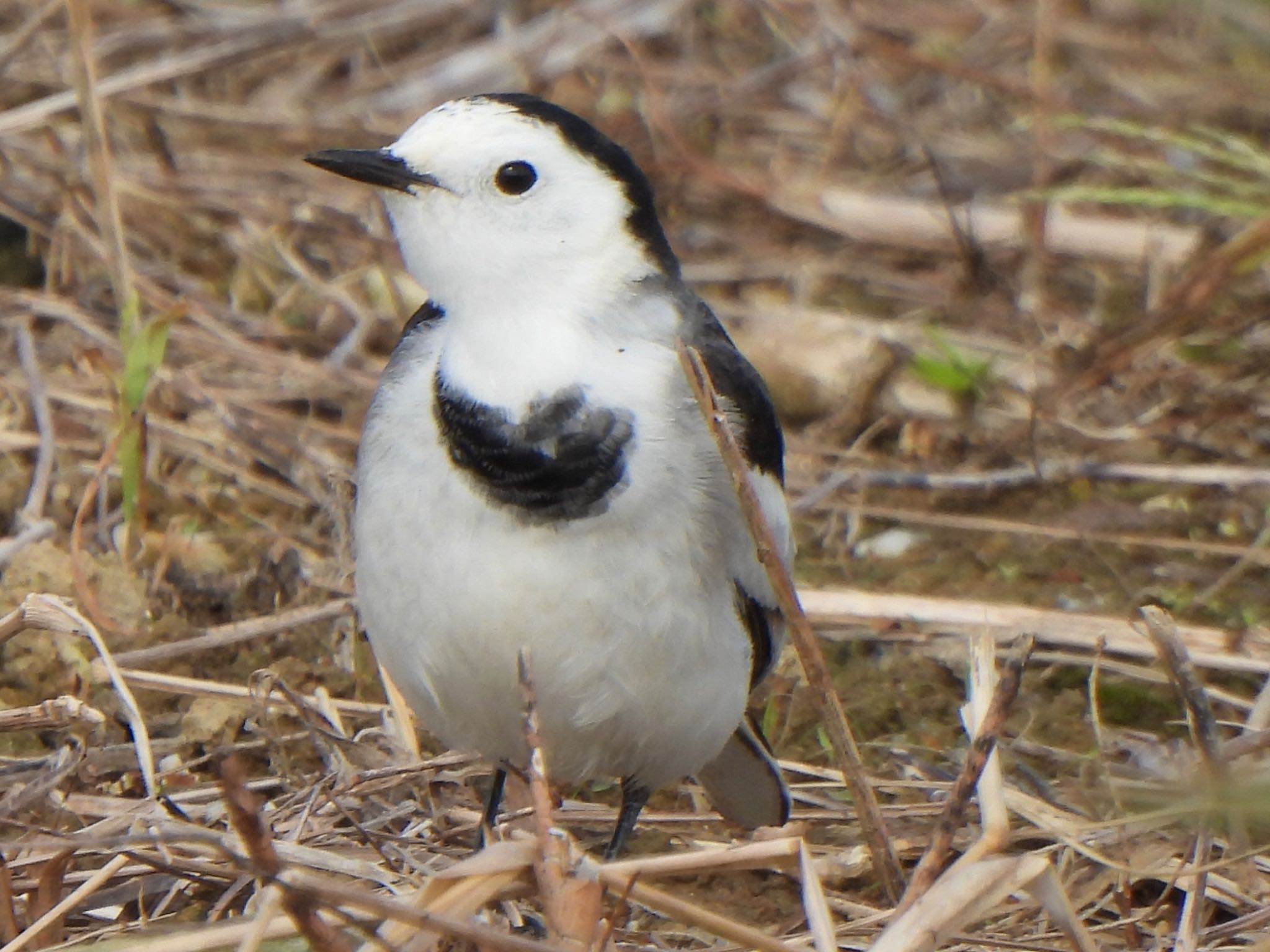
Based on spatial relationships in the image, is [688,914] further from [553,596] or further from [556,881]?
[553,596]

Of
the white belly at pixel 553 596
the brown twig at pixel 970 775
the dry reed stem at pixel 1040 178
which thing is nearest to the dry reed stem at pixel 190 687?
the white belly at pixel 553 596

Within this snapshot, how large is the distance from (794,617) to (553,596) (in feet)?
1.44

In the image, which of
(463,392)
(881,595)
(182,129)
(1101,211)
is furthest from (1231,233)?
(463,392)

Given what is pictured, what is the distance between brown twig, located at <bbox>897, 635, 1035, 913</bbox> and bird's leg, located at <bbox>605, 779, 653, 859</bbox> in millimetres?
1074

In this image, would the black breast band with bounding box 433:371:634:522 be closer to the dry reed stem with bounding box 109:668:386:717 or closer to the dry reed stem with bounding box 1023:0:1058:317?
the dry reed stem with bounding box 109:668:386:717

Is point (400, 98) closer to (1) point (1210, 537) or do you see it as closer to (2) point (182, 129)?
(2) point (182, 129)

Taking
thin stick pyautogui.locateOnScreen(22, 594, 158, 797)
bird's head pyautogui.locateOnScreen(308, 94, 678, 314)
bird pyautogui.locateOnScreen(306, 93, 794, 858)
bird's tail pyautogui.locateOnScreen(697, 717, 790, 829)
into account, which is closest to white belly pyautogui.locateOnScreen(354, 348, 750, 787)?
bird pyautogui.locateOnScreen(306, 93, 794, 858)

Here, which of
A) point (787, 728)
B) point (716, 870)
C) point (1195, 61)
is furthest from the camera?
point (1195, 61)

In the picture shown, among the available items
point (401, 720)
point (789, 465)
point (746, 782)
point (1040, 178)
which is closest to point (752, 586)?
point (746, 782)

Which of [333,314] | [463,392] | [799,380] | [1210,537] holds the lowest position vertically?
[1210,537]

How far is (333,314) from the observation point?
20.9 feet

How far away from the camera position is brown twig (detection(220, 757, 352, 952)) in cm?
235

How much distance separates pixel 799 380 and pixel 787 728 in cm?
178

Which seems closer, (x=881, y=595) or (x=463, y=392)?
(x=463, y=392)
